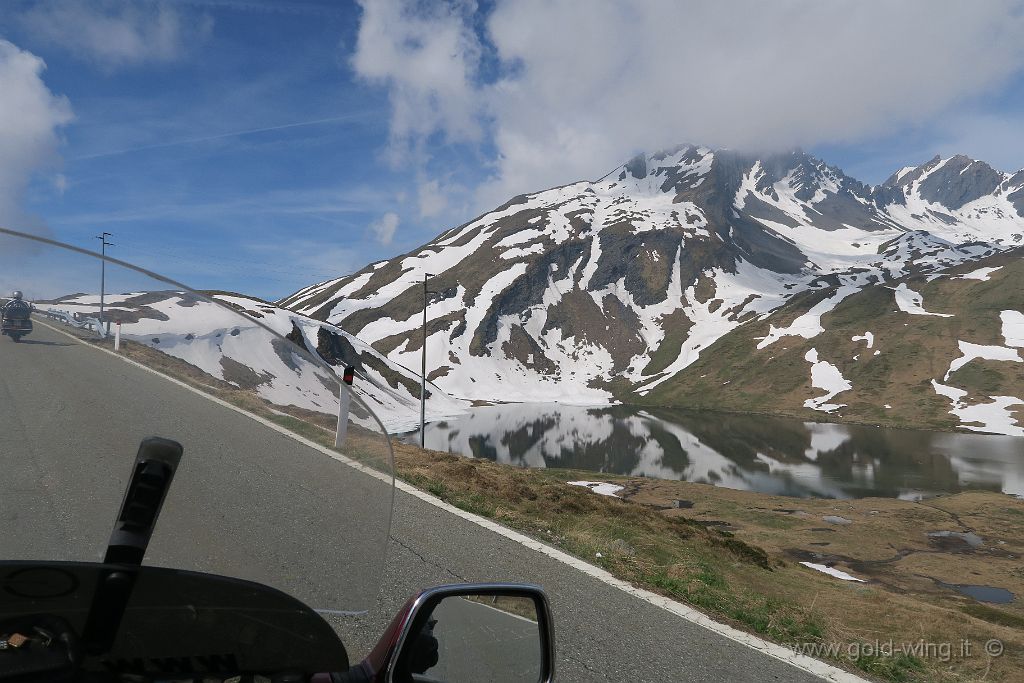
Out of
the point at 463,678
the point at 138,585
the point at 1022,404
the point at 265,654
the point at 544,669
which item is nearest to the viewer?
the point at 138,585

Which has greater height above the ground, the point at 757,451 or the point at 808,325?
the point at 808,325

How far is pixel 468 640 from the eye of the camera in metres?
2.43

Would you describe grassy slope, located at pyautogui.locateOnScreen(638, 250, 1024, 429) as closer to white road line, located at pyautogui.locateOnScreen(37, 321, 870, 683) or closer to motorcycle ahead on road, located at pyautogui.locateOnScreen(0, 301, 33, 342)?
white road line, located at pyautogui.locateOnScreen(37, 321, 870, 683)

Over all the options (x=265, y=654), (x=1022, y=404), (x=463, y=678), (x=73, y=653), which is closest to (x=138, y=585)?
(x=73, y=653)

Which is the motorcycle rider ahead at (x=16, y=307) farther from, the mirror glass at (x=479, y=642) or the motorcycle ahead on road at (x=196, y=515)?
the mirror glass at (x=479, y=642)

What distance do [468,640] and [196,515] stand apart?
1167 mm

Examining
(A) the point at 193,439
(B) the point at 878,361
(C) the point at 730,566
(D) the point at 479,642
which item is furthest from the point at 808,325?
(A) the point at 193,439

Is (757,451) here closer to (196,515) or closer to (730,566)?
(730,566)

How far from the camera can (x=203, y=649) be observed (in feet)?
5.42

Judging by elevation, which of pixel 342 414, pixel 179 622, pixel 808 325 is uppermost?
pixel 808 325

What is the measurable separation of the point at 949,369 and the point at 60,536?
517ft

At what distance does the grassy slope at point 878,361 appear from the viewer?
12275 centimetres

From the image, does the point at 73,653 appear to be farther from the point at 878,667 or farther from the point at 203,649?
the point at 878,667

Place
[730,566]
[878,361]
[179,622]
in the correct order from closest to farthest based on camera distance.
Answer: [179,622]
[730,566]
[878,361]
